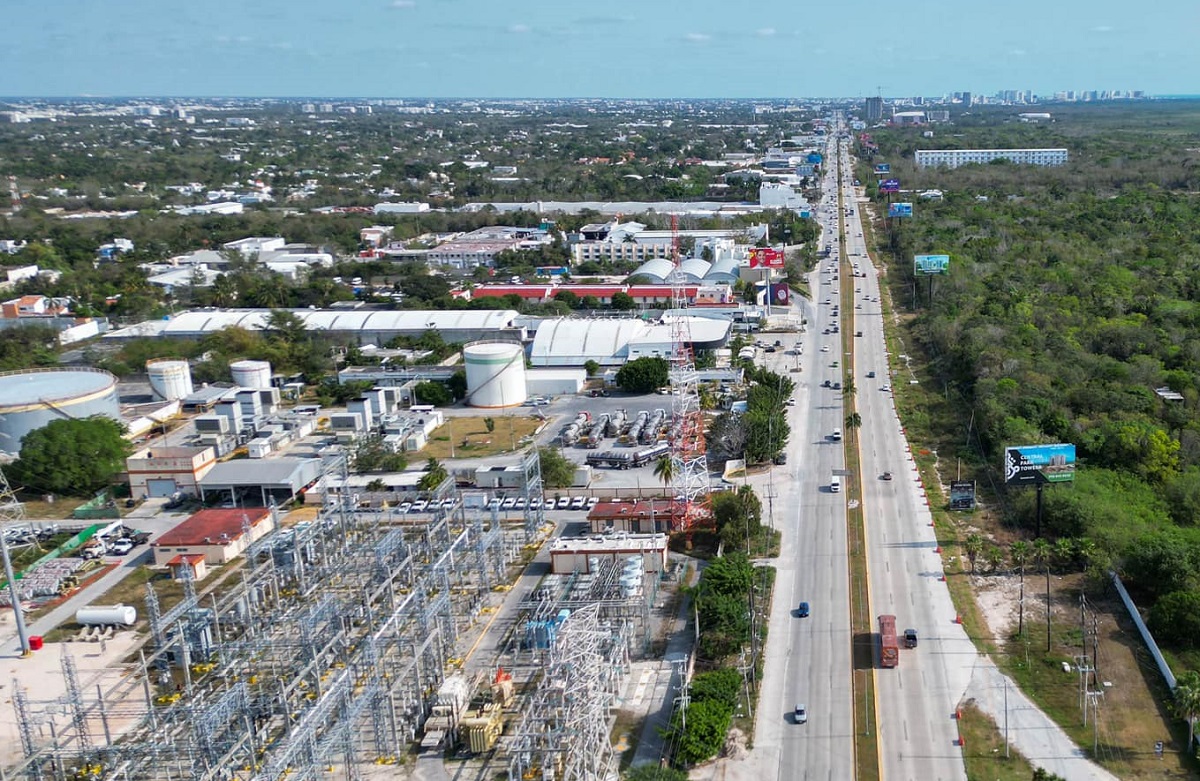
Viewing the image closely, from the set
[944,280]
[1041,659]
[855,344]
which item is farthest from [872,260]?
[1041,659]

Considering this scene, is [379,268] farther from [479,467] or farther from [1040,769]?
[1040,769]

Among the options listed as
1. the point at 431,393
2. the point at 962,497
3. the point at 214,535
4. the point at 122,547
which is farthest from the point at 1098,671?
the point at 431,393

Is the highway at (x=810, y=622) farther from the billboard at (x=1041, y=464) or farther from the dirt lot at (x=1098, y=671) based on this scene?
the billboard at (x=1041, y=464)

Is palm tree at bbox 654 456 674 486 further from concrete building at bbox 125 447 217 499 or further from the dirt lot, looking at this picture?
concrete building at bbox 125 447 217 499

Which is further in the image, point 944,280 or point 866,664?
point 944,280

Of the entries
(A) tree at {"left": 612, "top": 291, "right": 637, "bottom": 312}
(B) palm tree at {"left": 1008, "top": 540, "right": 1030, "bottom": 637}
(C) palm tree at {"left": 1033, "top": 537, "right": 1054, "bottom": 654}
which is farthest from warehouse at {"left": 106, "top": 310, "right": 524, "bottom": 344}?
(C) palm tree at {"left": 1033, "top": 537, "right": 1054, "bottom": 654}

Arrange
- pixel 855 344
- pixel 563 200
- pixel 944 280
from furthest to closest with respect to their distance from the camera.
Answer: pixel 563 200, pixel 944 280, pixel 855 344

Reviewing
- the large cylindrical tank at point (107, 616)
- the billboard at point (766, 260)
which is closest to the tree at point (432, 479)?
the large cylindrical tank at point (107, 616)

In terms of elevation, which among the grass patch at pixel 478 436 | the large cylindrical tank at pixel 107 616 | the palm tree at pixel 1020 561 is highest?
the palm tree at pixel 1020 561
